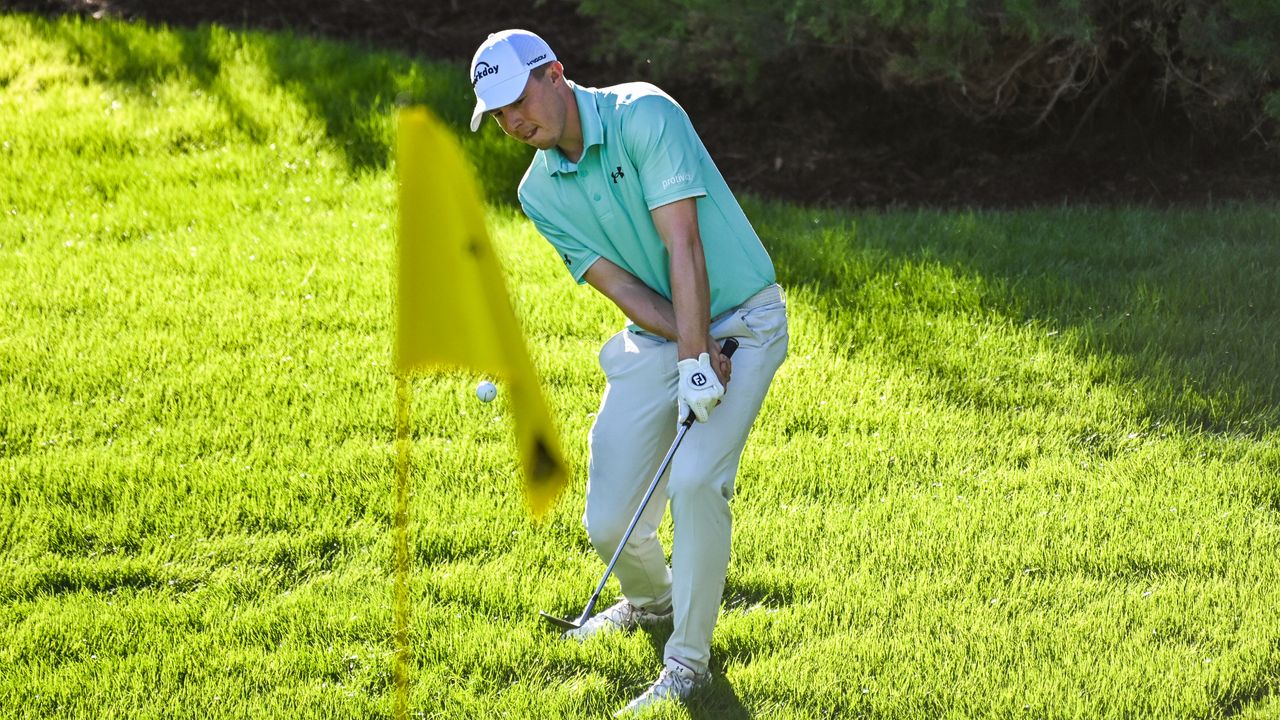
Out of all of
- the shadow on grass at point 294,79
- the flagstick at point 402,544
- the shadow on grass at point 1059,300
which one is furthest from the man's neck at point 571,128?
the shadow on grass at point 294,79

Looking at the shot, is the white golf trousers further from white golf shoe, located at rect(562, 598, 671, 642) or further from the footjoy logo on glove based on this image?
the footjoy logo on glove

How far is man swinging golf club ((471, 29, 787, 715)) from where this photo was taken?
4258 millimetres

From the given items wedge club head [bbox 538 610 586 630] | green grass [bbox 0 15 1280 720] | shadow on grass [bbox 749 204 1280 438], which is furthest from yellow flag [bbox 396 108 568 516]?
shadow on grass [bbox 749 204 1280 438]

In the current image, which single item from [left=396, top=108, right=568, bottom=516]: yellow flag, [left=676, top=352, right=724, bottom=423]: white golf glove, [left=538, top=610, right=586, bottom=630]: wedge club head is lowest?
[left=538, top=610, right=586, bottom=630]: wedge club head

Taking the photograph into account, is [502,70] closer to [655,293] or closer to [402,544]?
[655,293]

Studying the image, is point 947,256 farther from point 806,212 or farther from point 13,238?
point 13,238

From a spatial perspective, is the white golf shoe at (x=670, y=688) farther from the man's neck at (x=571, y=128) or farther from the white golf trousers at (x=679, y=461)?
the man's neck at (x=571, y=128)

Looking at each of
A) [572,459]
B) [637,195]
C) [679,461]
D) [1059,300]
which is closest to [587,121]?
[637,195]

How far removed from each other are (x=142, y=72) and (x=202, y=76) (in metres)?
0.46

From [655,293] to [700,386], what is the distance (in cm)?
48

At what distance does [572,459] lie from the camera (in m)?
6.05

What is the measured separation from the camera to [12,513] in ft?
18.2

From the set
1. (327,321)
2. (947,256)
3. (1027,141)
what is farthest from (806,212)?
(327,321)

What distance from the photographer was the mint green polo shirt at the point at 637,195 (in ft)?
14.0
